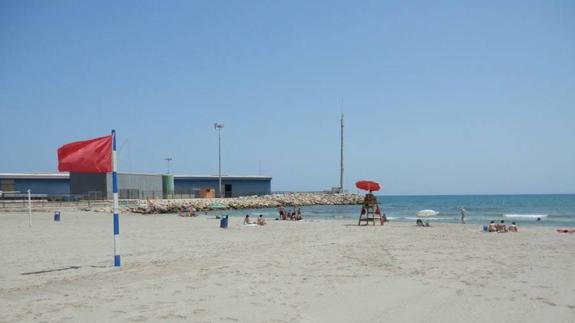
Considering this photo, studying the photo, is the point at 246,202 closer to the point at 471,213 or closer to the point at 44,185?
the point at 44,185

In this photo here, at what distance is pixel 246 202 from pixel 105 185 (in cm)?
1911

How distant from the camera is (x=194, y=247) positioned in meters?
15.2

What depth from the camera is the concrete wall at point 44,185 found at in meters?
59.9

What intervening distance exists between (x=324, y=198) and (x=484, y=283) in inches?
2916

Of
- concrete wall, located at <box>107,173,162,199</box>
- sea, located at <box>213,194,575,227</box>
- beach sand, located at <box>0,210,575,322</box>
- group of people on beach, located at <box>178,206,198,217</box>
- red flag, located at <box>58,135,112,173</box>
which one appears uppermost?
red flag, located at <box>58,135,112,173</box>

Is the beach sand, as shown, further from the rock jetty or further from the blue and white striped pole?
the rock jetty

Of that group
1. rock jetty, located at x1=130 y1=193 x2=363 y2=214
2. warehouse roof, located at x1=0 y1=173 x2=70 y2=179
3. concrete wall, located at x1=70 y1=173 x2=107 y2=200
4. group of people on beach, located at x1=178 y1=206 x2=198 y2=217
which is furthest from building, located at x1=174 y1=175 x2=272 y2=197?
warehouse roof, located at x1=0 y1=173 x2=70 y2=179

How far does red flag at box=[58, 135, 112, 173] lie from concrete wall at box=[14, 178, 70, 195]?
179ft

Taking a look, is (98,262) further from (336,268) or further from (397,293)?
(397,293)

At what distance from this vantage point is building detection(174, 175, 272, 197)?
73188 millimetres

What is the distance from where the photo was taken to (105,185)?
54188 millimetres

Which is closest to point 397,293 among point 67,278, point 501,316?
point 501,316

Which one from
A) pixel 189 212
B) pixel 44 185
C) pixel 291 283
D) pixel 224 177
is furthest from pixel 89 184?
pixel 291 283

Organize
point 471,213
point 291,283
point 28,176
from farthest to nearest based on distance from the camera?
point 28,176 < point 471,213 < point 291,283
